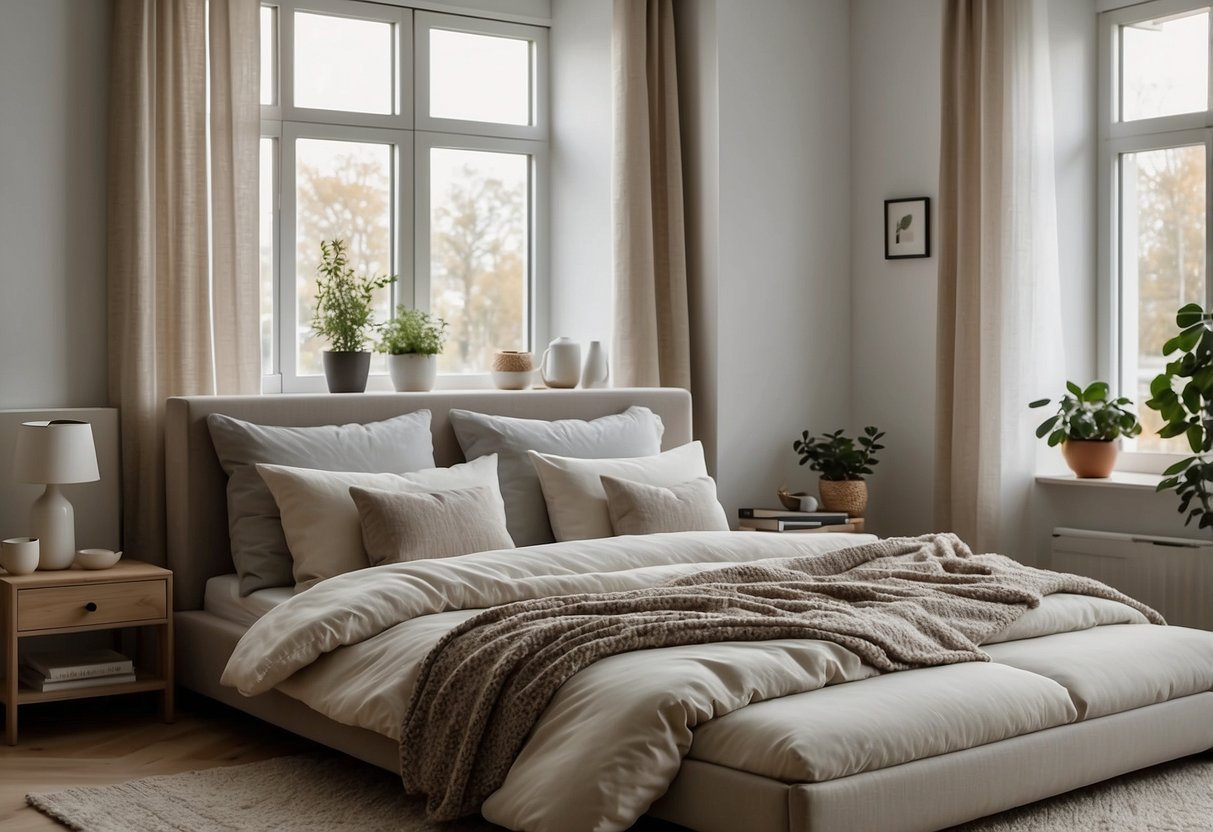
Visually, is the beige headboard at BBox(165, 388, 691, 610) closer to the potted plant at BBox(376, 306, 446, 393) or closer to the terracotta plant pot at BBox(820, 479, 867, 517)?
the potted plant at BBox(376, 306, 446, 393)

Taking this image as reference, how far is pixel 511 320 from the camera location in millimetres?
6020

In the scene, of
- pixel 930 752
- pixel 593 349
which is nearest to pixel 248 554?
pixel 593 349

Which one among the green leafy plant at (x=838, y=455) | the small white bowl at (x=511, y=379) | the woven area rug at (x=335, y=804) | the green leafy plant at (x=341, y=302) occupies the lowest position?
the woven area rug at (x=335, y=804)

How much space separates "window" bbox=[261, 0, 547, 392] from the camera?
17.5 feet

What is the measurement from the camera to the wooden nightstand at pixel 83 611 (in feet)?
13.4

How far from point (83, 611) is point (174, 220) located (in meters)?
1.39

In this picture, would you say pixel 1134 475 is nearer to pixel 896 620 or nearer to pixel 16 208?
pixel 896 620

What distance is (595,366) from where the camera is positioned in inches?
220

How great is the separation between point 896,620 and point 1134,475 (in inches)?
100

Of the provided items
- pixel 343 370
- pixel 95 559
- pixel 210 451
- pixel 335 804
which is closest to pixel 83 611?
pixel 95 559

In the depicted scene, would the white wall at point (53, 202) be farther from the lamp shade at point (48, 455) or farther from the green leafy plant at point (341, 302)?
the green leafy plant at point (341, 302)

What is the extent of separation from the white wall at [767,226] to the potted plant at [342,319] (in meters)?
1.39

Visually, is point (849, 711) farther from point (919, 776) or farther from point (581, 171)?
point (581, 171)

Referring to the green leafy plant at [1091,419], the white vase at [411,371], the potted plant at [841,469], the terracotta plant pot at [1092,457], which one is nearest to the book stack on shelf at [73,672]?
the white vase at [411,371]
